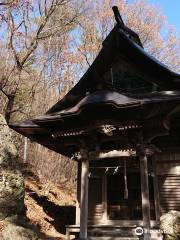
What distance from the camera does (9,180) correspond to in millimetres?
10914

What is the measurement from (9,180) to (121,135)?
4308 mm

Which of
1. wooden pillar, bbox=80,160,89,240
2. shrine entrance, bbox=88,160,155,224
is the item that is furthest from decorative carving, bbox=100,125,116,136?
shrine entrance, bbox=88,160,155,224

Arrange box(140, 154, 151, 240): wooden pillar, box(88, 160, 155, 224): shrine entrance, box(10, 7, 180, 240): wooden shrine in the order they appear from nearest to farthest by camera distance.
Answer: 1. box(140, 154, 151, 240): wooden pillar
2. box(10, 7, 180, 240): wooden shrine
3. box(88, 160, 155, 224): shrine entrance

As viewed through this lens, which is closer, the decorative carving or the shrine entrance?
the decorative carving

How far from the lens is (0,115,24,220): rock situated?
10539 mm

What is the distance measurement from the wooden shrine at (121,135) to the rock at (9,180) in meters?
0.83

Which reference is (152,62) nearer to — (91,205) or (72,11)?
(91,205)

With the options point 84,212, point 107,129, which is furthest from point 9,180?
point 107,129

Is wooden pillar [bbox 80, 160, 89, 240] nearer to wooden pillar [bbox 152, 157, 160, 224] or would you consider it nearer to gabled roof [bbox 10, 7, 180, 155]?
gabled roof [bbox 10, 7, 180, 155]

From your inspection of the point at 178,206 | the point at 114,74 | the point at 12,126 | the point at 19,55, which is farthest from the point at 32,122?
the point at 19,55

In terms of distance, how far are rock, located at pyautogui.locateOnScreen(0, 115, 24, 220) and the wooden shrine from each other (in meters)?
0.83

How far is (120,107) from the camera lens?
9.18 metres

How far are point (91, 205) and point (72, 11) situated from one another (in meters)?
15.3

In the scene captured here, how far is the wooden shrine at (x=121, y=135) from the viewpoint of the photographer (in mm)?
9508
